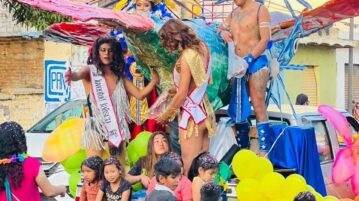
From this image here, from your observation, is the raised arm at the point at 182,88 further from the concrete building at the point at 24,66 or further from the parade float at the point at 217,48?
the concrete building at the point at 24,66

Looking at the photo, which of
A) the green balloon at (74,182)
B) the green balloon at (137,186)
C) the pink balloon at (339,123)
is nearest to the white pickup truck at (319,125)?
the pink balloon at (339,123)

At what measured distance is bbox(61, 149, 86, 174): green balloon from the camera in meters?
8.25

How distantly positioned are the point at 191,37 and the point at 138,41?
536 mm

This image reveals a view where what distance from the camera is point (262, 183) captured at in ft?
22.5

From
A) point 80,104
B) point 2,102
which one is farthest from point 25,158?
point 2,102

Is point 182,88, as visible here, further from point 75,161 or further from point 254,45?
point 75,161

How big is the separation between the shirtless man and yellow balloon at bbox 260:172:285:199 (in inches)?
45.9

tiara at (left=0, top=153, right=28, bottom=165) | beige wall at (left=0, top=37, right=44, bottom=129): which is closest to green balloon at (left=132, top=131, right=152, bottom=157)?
tiara at (left=0, top=153, right=28, bottom=165)

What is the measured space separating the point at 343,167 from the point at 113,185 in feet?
7.09

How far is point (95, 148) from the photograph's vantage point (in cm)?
Answer: 806

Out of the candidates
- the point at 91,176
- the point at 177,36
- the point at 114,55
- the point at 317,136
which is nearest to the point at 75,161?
the point at 91,176

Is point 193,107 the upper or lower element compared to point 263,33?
lower

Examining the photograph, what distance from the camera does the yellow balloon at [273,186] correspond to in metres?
6.74

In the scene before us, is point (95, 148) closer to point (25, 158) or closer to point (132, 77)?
point (132, 77)
